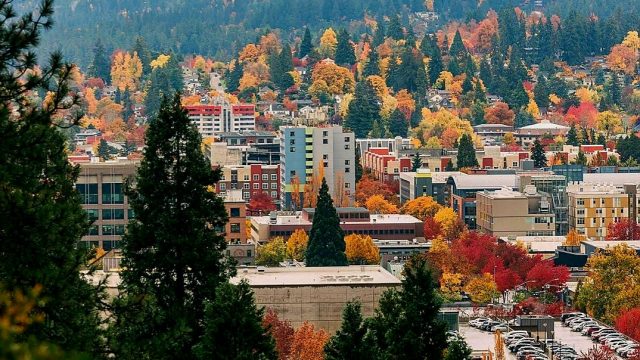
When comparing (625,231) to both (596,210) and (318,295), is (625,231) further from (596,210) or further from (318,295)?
(318,295)

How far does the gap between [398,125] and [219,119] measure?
10506mm

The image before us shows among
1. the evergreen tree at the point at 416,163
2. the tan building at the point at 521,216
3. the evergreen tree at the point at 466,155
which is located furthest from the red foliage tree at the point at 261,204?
the tan building at the point at 521,216

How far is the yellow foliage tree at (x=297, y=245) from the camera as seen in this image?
67.6m

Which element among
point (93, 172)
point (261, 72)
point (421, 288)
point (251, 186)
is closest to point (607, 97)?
point (261, 72)

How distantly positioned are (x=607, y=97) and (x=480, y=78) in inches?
414

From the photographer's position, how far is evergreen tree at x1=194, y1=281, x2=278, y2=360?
66.7 feet

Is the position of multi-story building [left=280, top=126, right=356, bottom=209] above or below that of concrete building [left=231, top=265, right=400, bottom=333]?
above

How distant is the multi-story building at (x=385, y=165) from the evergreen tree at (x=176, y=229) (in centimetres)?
7195

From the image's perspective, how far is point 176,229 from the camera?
72.8 feet

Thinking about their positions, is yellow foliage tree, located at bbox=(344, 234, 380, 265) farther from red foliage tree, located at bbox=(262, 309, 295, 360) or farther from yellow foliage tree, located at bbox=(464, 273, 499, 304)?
red foliage tree, located at bbox=(262, 309, 295, 360)

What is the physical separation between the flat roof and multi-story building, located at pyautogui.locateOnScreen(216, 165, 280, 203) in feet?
142

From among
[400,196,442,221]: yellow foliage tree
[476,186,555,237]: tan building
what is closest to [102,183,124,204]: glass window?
[476,186,555,237]: tan building

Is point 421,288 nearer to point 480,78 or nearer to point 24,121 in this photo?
point 24,121

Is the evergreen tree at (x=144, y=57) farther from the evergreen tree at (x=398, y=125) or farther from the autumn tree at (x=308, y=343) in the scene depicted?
the autumn tree at (x=308, y=343)
